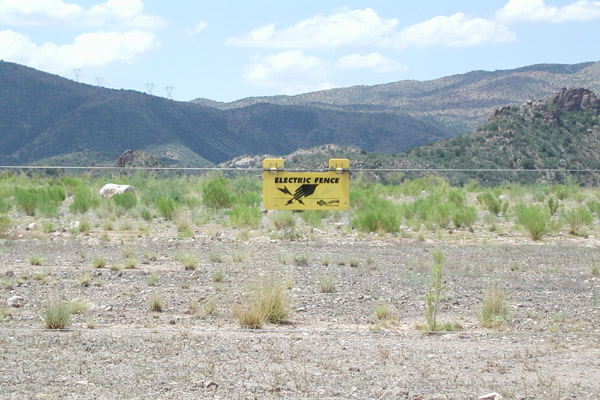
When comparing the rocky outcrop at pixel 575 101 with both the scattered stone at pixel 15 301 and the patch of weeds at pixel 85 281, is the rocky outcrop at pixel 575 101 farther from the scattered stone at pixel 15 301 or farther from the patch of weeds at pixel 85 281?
the scattered stone at pixel 15 301

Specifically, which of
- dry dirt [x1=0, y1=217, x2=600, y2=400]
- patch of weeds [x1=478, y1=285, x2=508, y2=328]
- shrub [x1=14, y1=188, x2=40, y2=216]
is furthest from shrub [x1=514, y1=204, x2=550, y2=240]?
shrub [x1=14, y1=188, x2=40, y2=216]

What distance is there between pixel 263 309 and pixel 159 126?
298 ft

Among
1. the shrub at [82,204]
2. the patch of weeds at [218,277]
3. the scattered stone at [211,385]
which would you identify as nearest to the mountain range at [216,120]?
the shrub at [82,204]

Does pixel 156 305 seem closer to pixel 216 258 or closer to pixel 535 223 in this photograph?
pixel 216 258

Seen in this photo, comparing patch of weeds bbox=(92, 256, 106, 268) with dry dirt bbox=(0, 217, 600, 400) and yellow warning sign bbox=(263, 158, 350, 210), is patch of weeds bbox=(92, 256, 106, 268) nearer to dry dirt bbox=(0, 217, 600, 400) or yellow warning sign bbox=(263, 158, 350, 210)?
dry dirt bbox=(0, 217, 600, 400)

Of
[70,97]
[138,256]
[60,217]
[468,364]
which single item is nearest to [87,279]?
[138,256]

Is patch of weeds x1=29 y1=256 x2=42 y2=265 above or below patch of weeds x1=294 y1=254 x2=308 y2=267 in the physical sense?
above

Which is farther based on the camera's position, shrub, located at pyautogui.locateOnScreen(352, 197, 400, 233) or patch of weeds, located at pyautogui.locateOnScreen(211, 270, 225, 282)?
shrub, located at pyautogui.locateOnScreen(352, 197, 400, 233)

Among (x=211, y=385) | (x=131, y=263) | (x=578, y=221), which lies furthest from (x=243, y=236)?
(x=211, y=385)

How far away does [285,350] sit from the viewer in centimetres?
787

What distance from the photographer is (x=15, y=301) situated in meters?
10.4

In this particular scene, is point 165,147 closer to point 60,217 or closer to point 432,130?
point 432,130

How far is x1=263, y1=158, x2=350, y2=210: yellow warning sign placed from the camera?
9781mm

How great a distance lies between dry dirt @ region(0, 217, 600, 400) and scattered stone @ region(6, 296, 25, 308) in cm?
11
